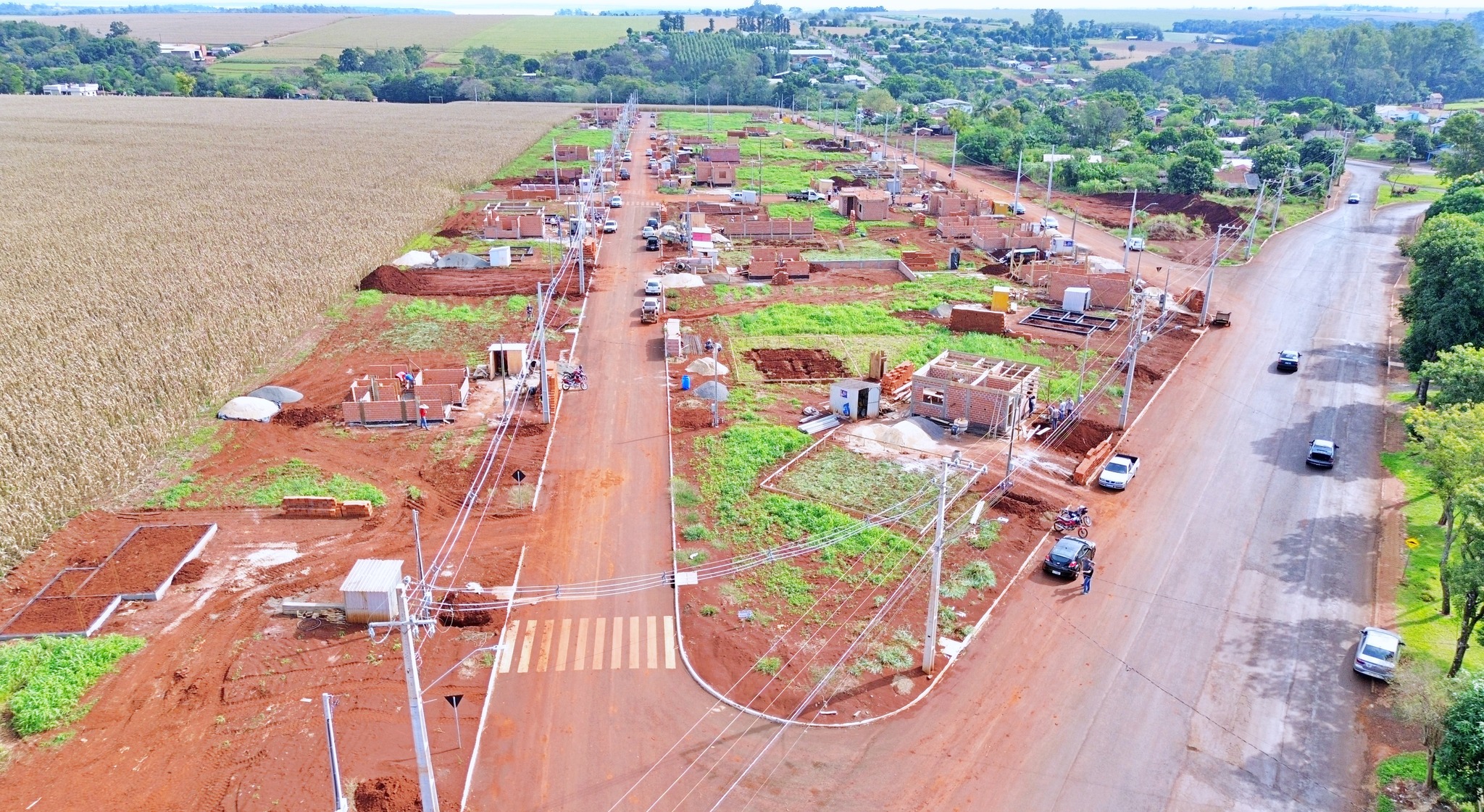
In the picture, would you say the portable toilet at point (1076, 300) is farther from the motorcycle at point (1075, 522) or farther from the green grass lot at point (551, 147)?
the green grass lot at point (551, 147)

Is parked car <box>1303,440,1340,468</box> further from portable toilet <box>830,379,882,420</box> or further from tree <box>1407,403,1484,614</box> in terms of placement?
portable toilet <box>830,379,882,420</box>

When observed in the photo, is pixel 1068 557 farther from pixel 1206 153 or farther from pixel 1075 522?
pixel 1206 153

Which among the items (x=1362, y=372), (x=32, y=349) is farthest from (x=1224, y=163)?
(x=32, y=349)

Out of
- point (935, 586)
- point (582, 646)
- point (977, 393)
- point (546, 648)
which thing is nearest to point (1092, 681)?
point (935, 586)

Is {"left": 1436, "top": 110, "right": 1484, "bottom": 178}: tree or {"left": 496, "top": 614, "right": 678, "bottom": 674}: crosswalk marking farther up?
{"left": 1436, "top": 110, "right": 1484, "bottom": 178}: tree

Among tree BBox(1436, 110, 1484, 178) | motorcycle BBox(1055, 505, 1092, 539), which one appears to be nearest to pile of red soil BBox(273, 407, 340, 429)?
motorcycle BBox(1055, 505, 1092, 539)

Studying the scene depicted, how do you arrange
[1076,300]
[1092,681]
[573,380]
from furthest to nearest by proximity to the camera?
[1076,300], [573,380], [1092,681]

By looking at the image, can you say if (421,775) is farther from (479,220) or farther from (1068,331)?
(479,220)
